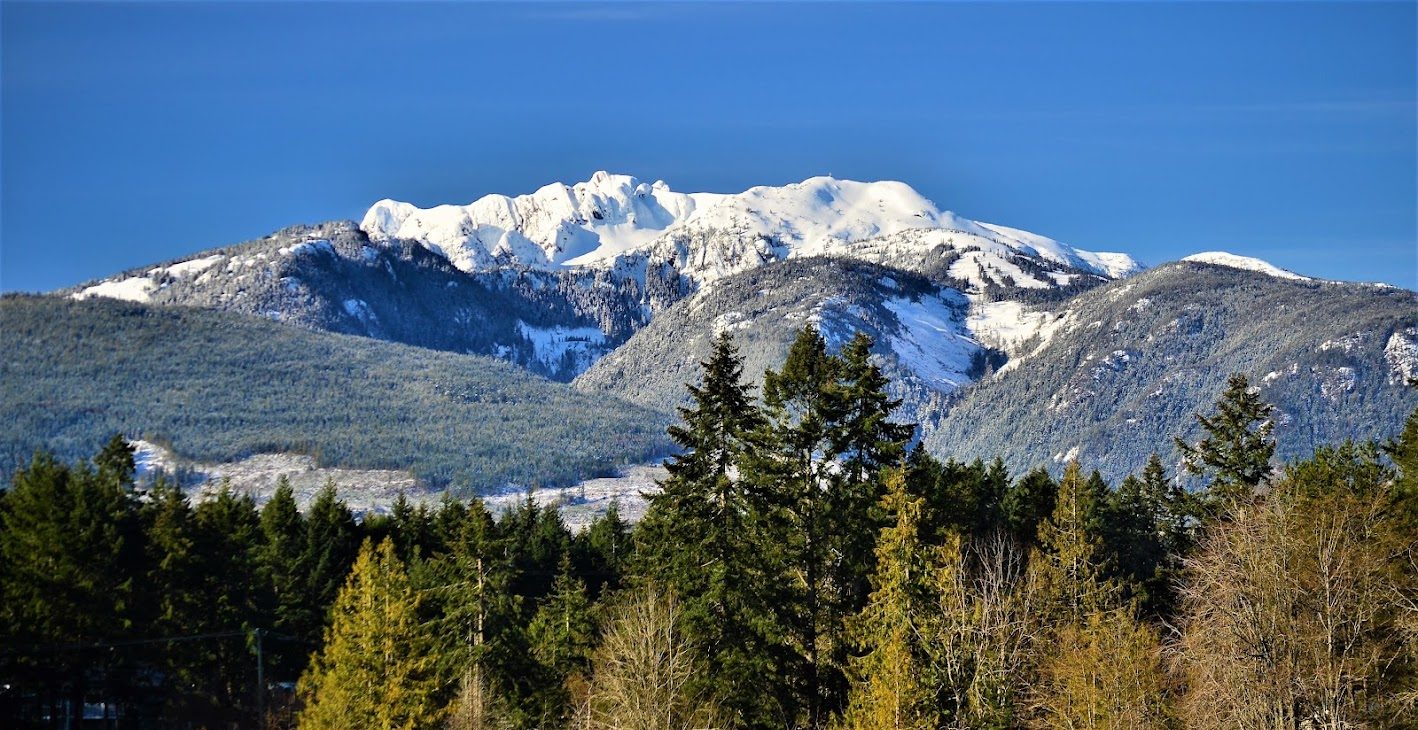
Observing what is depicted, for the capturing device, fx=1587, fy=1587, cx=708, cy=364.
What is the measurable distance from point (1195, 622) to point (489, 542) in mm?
28612

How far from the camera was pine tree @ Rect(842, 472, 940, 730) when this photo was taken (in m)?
41.9

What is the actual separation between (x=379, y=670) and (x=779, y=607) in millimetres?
13367

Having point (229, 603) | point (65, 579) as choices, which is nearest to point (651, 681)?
point (65, 579)

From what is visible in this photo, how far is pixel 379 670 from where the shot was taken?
52031 millimetres

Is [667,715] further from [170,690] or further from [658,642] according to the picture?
[170,690]

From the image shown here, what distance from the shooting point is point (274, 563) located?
80.9m

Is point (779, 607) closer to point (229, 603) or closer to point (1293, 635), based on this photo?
point (1293, 635)

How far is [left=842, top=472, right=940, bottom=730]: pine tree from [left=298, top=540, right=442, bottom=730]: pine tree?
602 inches

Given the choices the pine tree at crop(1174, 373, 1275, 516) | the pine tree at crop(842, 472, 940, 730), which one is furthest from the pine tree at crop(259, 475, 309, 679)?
the pine tree at crop(1174, 373, 1275, 516)

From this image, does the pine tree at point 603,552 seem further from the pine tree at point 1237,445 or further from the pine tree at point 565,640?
the pine tree at point 1237,445

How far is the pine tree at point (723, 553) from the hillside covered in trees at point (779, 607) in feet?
0.33

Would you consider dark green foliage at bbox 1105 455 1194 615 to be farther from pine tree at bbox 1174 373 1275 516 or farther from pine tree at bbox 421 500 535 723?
pine tree at bbox 421 500 535 723

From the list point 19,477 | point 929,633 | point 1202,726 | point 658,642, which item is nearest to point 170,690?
point 19,477

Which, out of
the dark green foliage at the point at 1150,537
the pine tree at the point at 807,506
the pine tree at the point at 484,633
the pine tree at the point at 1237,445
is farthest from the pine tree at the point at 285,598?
the pine tree at the point at 1237,445
